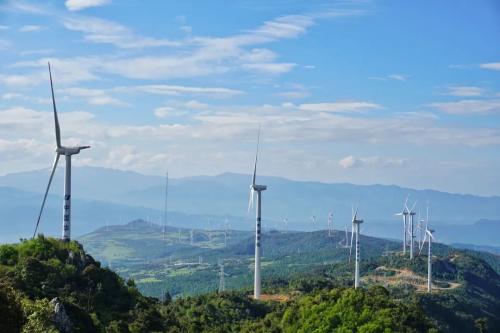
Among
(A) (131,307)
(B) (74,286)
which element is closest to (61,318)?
(B) (74,286)

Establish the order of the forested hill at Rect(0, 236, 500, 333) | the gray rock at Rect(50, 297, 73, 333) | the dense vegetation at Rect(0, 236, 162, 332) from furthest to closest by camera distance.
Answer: the dense vegetation at Rect(0, 236, 162, 332), the forested hill at Rect(0, 236, 500, 333), the gray rock at Rect(50, 297, 73, 333)

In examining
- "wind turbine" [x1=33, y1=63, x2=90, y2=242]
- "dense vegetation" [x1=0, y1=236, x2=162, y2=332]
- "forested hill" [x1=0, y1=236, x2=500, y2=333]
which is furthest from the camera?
"wind turbine" [x1=33, y1=63, x2=90, y2=242]

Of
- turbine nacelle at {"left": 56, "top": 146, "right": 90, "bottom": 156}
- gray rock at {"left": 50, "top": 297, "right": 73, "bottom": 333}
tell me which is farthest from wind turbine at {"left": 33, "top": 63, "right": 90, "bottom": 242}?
gray rock at {"left": 50, "top": 297, "right": 73, "bottom": 333}

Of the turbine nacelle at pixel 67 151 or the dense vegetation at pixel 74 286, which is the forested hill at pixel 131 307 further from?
the turbine nacelle at pixel 67 151

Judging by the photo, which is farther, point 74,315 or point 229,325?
point 229,325

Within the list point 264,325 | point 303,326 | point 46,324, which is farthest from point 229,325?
point 46,324

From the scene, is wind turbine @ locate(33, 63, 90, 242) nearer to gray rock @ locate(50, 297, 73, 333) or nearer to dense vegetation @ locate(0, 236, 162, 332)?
dense vegetation @ locate(0, 236, 162, 332)

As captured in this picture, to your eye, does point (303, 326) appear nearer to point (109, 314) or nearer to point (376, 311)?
point (376, 311)

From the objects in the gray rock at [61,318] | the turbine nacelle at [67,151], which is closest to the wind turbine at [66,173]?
the turbine nacelle at [67,151]

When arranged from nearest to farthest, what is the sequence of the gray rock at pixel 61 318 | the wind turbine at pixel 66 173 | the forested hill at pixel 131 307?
the gray rock at pixel 61 318, the forested hill at pixel 131 307, the wind turbine at pixel 66 173

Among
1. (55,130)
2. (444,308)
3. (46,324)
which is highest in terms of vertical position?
(55,130)

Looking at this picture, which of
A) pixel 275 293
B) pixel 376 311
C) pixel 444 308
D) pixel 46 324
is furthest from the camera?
pixel 444 308
